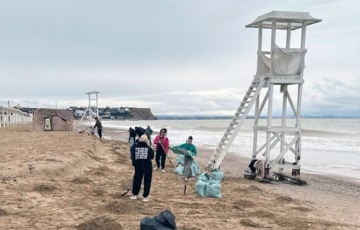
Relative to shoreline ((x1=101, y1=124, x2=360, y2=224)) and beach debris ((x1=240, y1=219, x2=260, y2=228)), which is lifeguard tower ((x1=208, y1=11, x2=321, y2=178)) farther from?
beach debris ((x1=240, y1=219, x2=260, y2=228))

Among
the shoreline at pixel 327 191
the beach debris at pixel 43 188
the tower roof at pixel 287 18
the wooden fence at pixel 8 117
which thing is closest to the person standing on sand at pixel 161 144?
the shoreline at pixel 327 191

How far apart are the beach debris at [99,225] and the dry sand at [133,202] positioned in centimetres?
2

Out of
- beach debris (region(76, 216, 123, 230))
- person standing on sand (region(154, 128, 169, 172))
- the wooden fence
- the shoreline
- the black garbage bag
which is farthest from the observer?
the wooden fence

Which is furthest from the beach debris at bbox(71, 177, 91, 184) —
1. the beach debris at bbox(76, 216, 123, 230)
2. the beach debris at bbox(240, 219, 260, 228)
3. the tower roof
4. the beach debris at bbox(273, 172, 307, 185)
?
Result: the tower roof

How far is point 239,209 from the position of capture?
7.49 m

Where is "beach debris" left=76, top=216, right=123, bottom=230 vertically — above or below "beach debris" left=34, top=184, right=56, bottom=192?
below

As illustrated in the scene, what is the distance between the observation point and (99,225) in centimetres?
541

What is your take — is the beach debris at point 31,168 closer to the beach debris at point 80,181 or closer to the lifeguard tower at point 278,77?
the beach debris at point 80,181

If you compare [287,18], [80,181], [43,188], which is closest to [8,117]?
[80,181]

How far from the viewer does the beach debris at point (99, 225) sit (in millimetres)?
5332

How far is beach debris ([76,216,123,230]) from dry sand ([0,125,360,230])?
0.02 meters

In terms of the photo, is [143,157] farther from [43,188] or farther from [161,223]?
[161,223]

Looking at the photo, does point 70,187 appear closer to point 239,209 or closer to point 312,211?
point 239,209

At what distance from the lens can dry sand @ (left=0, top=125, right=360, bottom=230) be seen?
5.95 metres
